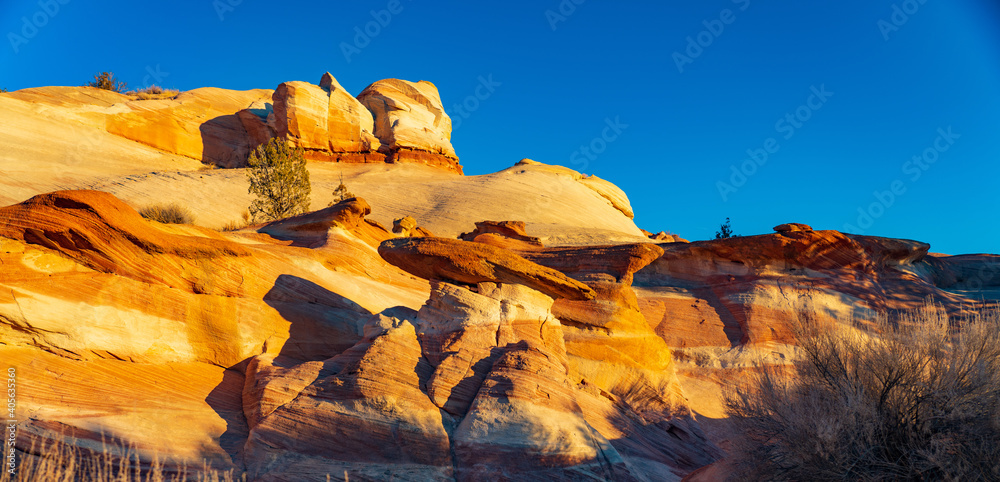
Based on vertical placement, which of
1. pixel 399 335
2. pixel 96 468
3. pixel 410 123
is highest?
pixel 410 123

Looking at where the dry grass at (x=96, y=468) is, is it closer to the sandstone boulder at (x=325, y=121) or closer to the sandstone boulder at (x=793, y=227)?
the sandstone boulder at (x=793, y=227)

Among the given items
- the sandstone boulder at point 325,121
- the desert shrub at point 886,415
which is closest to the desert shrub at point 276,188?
the sandstone boulder at point 325,121

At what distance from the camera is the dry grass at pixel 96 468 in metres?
5.10

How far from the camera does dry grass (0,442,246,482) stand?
510 cm

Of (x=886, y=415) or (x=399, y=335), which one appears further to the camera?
(x=399, y=335)

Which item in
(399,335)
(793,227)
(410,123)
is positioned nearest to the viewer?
(399,335)

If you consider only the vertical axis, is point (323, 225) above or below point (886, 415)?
above

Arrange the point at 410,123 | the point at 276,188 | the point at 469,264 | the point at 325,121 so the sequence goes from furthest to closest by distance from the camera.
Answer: the point at 410,123
the point at 325,121
the point at 276,188
the point at 469,264

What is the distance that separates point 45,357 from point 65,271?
1348 mm

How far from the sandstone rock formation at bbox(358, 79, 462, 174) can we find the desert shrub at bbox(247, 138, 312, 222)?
20261 mm

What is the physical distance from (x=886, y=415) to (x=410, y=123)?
48.7 meters

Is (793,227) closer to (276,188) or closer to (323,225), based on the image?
(323,225)

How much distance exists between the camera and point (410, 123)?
169 ft

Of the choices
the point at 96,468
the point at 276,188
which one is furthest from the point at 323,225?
the point at 276,188
